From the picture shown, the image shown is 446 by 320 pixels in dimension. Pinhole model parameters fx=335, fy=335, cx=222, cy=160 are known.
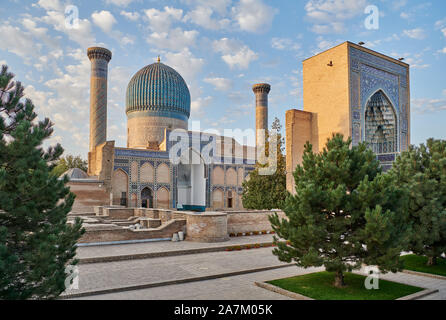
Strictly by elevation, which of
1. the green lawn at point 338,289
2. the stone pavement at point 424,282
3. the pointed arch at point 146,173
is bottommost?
the stone pavement at point 424,282

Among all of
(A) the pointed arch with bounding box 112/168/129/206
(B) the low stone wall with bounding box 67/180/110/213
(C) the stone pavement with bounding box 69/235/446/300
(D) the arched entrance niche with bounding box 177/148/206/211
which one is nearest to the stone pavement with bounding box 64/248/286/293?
(C) the stone pavement with bounding box 69/235/446/300

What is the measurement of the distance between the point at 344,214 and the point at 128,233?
23.0ft

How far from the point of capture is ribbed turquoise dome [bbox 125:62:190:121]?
28.8 meters

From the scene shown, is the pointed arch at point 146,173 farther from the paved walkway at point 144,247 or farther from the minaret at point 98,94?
the paved walkway at point 144,247

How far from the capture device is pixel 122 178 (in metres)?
22.6

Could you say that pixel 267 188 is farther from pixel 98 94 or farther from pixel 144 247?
pixel 98 94

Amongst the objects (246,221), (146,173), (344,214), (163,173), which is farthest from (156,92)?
(344,214)

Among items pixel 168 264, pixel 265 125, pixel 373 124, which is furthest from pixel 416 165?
pixel 265 125

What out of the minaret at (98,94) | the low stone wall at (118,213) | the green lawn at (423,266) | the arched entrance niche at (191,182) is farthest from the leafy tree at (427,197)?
the minaret at (98,94)

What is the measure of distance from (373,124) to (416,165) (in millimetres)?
10247

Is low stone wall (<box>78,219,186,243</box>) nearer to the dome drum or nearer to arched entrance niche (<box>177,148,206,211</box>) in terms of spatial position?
arched entrance niche (<box>177,148,206,211</box>)

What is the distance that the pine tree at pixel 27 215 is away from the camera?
3.32 metres

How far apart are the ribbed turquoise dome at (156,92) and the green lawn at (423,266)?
78.4ft
